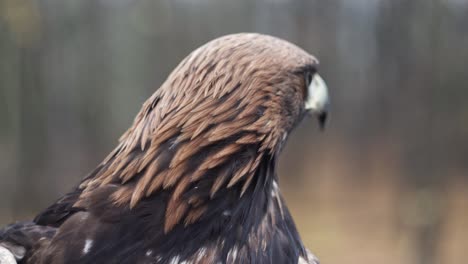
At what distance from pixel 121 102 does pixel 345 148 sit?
365cm

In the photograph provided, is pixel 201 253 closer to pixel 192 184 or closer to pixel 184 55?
pixel 192 184

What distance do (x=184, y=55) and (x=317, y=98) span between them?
709 centimetres

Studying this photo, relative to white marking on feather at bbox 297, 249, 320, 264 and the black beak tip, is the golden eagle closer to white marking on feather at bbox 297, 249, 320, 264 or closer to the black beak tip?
white marking on feather at bbox 297, 249, 320, 264

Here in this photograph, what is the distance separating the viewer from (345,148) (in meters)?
9.92

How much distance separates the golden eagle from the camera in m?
2.01


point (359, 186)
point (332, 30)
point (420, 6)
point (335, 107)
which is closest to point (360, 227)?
point (359, 186)

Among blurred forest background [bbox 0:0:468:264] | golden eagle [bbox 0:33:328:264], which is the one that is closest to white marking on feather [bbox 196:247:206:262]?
golden eagle [bbox 0:33:328:264]

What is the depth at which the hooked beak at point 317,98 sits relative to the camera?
251 centimetres

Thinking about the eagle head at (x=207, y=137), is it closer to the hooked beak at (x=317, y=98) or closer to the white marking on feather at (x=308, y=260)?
the hooked beak at (x=317, y=98)

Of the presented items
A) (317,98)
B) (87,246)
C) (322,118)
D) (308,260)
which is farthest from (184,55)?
(87,246)

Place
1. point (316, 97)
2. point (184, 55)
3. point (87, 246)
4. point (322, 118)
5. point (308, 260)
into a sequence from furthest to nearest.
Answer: point (184, 55)
point (322, 118)
point (316, 97)
point (308, 260)
point (87, 246)

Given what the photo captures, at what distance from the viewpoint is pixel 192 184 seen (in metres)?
2.04

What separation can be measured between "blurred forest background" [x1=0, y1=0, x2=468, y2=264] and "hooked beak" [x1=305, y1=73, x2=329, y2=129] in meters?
5.48

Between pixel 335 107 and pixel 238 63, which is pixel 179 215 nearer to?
pixel 238 63
